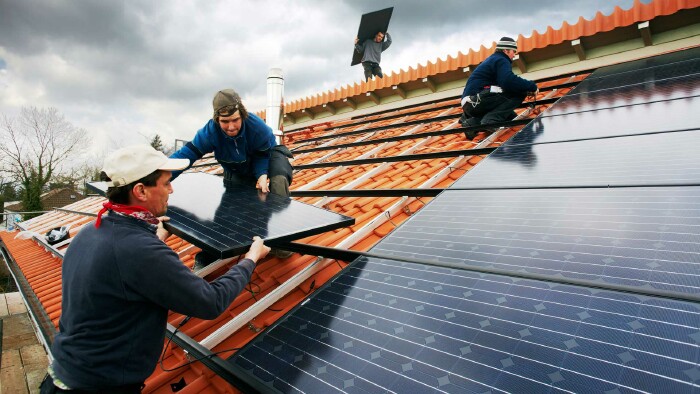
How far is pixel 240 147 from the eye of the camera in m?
3.73

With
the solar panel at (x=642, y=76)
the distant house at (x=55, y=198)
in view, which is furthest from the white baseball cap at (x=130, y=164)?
the distant house at (x=55, y=198)

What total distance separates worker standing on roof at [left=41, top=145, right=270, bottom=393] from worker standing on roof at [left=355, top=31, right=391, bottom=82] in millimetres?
12410

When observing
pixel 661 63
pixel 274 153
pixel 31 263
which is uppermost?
pixel 274 153

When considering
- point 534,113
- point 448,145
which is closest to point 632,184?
point 448,145

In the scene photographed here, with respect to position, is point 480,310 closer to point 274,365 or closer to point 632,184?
point 274,365

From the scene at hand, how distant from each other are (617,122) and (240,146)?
3.56 metres

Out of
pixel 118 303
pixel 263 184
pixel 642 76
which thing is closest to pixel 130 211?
pixel 118 303

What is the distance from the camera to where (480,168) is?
3.54m

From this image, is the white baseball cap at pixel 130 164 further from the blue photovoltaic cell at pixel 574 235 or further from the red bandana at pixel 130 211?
the blue photovoltaic cell at pixel 574 235

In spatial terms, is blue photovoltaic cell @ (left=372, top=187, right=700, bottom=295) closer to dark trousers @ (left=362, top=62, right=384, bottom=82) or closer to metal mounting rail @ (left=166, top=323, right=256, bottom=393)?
metal mounting rail @ (left=166, top=323, right=256, bottom=393)

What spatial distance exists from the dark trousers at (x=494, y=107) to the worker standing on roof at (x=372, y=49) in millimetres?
8212

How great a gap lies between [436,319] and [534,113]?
5027mm

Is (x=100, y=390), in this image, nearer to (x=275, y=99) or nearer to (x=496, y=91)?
(x=496, y=91)

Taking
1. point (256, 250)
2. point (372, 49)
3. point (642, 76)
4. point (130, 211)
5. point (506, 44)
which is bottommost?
point (642, 76)
